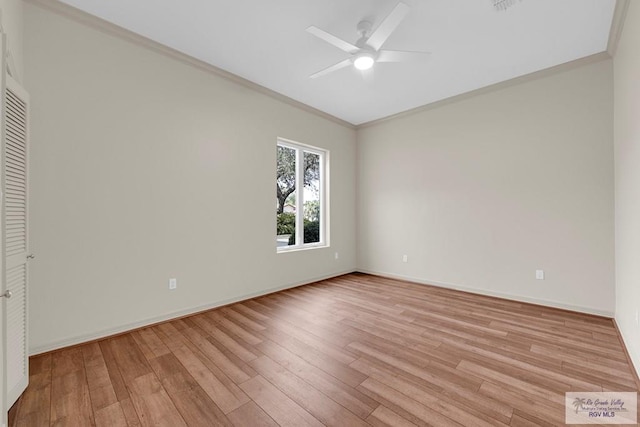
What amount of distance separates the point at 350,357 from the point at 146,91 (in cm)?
314

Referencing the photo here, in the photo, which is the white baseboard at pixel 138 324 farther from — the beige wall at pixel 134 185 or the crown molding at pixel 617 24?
the crown molding at pixel 617 24

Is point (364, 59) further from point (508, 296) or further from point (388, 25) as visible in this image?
point (508, 296)

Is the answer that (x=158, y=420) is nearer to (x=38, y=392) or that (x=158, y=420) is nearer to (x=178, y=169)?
(x=38, y=392)

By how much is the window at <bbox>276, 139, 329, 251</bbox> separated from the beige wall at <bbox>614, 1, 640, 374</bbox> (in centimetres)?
353

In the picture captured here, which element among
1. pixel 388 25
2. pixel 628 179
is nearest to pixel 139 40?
pixel 388 25

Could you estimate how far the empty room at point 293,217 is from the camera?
66.5 inches

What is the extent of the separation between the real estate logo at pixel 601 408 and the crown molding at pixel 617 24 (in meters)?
2.84

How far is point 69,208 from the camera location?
2.29 meters

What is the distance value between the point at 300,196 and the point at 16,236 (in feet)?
10.5

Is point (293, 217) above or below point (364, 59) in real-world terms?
below

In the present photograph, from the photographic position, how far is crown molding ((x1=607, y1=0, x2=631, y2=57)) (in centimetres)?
218

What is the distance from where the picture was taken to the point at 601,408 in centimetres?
157

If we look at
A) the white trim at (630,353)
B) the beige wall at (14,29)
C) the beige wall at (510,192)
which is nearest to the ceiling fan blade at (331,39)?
the beige wall at (14,29)

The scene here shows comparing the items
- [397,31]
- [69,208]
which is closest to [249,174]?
[69,208]
